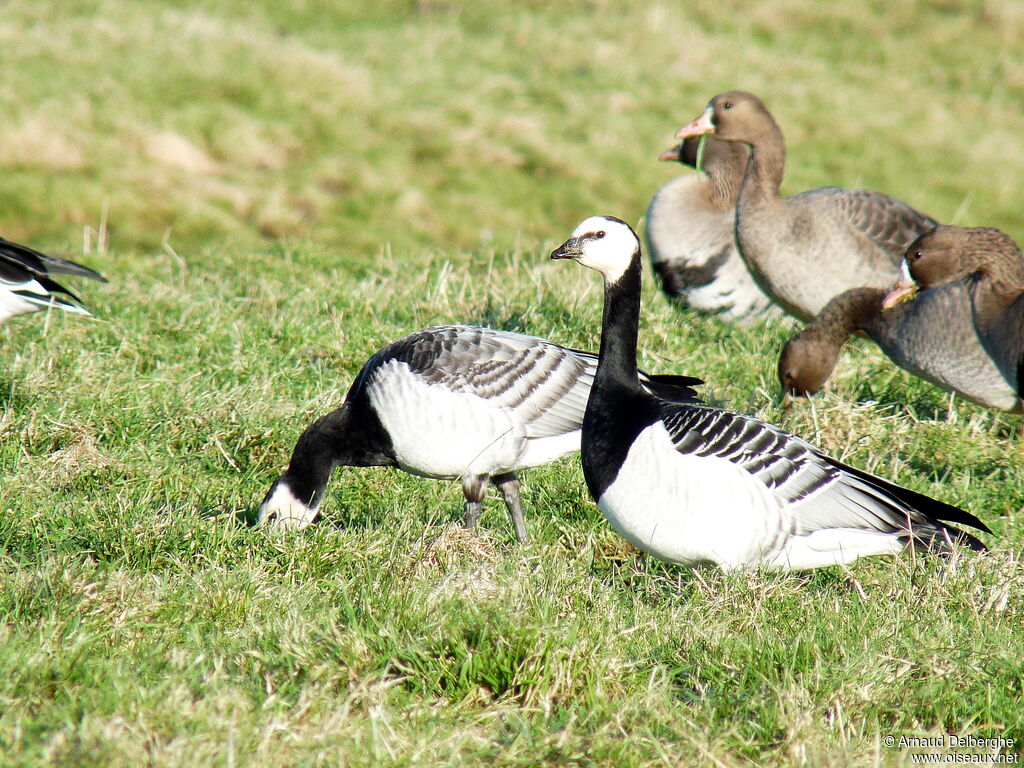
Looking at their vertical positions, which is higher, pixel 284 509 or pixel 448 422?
pixel 448 422

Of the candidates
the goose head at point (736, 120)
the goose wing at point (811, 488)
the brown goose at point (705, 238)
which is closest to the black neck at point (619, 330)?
the goose wing at point (811, 488)

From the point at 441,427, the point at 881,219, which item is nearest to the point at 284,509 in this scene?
the point at 441,427

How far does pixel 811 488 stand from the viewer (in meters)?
4.37

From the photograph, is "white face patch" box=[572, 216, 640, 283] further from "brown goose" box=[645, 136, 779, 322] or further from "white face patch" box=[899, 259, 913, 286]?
"brown goose" box=[645, 136, 779, 322]

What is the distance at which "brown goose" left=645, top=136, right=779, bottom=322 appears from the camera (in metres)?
8.40

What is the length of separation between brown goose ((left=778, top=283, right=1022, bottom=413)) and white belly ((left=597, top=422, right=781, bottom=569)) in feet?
7.13

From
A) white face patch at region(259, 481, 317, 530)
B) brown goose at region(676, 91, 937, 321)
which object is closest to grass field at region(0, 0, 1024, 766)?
white face patch at region(259, 481, 317, 530)

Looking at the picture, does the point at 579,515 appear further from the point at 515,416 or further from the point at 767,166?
the point at 767,166

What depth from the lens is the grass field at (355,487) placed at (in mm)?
3195

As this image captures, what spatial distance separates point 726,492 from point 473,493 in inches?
50.6

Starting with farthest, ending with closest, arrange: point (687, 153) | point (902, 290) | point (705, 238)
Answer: point (687, 153), point (705, 238), point (902, 290)

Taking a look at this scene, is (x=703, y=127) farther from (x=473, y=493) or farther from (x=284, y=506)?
(x=284, y=506)

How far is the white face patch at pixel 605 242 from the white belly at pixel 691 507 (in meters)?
0.81

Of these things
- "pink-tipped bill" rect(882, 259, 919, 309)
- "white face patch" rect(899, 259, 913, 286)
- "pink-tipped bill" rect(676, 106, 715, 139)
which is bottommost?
"pink-tipped bill" rect(882, 259, 919, 309)
